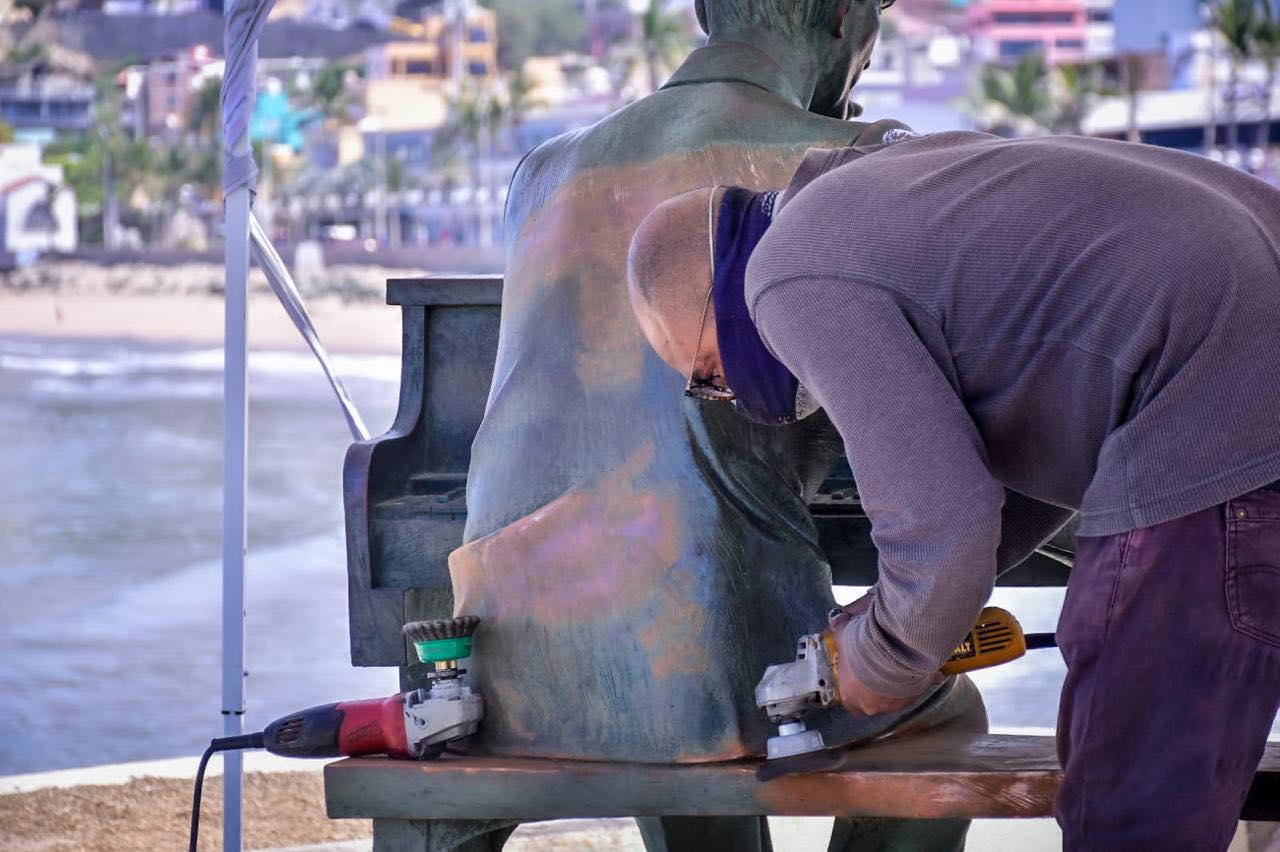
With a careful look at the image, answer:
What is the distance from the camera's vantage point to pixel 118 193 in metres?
55.7

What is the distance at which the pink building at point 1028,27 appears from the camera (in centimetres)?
7269

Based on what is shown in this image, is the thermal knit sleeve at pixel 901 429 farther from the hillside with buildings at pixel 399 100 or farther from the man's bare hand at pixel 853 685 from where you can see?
the hillside with buildings at pixel 399 100

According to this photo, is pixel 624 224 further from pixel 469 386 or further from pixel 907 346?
pixel 469 386

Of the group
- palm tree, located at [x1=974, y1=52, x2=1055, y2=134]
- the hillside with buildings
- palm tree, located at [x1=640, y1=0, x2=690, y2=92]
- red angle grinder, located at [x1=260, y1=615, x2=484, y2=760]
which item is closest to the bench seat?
red angle grinder, located at [x1=260, y1=615, x2=484, y2=760]

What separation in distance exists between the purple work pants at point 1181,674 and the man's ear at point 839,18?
39.8 inches

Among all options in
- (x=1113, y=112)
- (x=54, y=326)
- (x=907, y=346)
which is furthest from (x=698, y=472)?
(x=1113, y=112)

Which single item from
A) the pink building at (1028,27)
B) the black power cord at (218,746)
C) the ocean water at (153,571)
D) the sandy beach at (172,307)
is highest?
the black power cord at (218,746)

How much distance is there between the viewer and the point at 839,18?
244 cm

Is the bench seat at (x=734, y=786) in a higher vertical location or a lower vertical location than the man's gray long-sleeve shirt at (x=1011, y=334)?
lower

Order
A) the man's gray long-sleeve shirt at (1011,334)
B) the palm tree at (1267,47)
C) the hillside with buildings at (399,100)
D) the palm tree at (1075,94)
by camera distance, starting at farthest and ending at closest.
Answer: the hillside with buildings at (399,100) < the palm tree at (1075,94) < the palm tree at (1267,47) < the man's gray long-sleeve shirt at (1011,334)

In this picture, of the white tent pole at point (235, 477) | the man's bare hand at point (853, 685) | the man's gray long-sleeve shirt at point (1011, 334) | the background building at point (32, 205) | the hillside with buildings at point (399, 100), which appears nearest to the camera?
the man's gray long-sleeve shirt at point (1011, 334)

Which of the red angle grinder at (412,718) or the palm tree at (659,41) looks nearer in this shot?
the red angle grinder at (412,718)

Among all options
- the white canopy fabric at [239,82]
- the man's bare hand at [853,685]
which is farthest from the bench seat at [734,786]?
the white canopy fabric at [239,82]

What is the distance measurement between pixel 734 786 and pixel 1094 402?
2.14 feet
